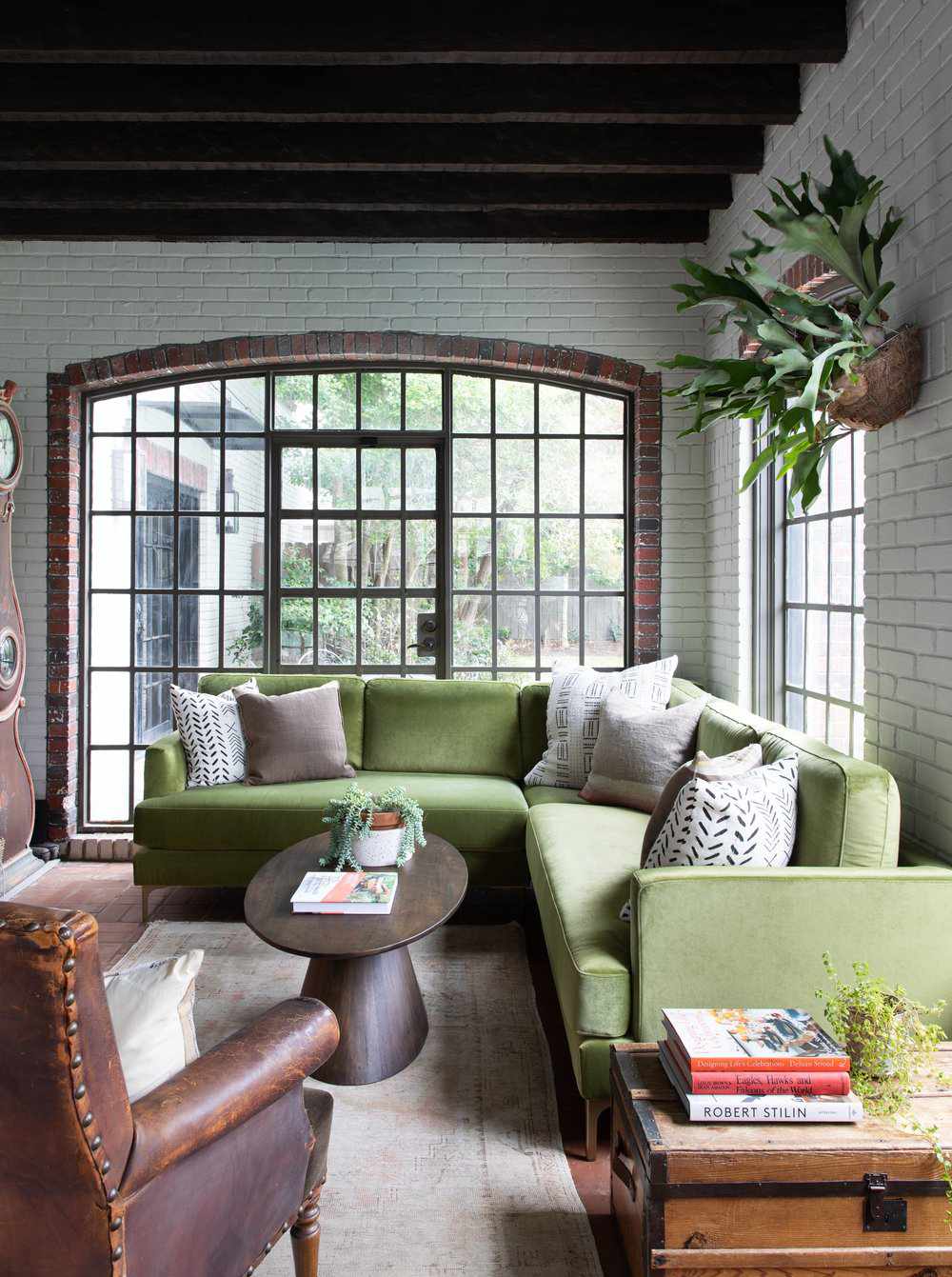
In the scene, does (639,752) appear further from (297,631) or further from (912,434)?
(297,631)

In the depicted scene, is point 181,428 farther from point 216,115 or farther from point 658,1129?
point 658,1129

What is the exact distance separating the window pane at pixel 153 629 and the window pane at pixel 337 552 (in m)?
0.84

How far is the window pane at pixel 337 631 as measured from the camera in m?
4.53

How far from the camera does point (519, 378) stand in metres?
4.45

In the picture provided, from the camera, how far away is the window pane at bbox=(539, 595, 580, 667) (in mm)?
4508

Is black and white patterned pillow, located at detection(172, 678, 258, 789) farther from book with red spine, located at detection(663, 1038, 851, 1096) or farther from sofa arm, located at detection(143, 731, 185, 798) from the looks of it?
book with red spine, located at detection(663, 1038, 851, 1096)

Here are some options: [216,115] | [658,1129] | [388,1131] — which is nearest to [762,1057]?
[658,1129]

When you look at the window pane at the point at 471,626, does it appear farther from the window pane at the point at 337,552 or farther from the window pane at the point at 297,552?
the window pane at the point at 297,552

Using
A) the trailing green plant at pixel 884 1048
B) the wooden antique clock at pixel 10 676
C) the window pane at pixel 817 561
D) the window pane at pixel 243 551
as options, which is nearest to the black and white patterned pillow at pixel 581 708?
the window pane at pixel 817 561

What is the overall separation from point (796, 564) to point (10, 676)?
3.53m

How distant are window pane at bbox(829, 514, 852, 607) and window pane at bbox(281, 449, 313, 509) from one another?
257cm

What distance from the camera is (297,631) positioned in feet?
14.9

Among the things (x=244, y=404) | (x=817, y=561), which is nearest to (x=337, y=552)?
Answer: (x=244, y=404)

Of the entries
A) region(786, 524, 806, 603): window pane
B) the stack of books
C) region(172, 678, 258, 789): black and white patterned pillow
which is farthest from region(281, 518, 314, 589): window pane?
the stack of books
